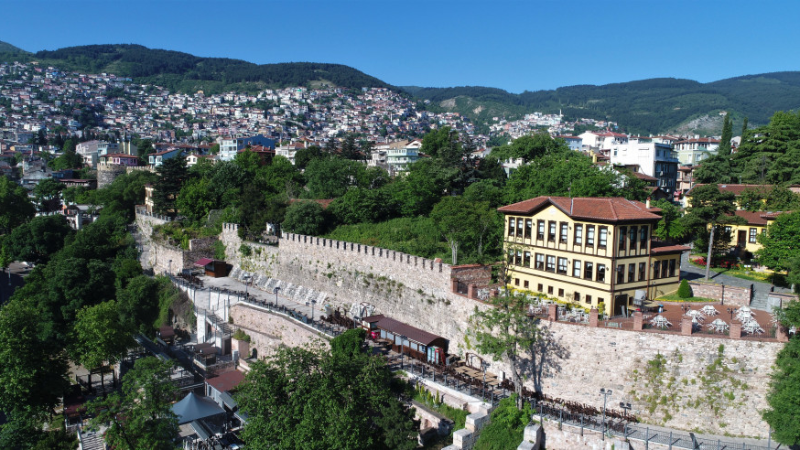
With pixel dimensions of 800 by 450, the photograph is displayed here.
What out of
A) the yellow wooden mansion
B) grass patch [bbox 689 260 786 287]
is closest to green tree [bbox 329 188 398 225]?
the yellow wooden mansion

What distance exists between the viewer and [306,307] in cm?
3036

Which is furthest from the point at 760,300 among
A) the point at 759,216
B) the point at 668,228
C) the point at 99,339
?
the point at 99,339

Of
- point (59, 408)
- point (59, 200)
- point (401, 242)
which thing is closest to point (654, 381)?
point (401, 242)

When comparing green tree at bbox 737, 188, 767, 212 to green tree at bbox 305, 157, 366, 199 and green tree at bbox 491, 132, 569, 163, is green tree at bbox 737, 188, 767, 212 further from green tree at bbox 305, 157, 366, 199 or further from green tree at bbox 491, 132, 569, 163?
green tree at bbox 305, 157, 366, 199

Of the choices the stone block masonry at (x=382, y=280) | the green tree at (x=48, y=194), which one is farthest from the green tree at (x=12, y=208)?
the stone block masonry at (x=382, y=280)

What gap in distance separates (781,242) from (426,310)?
16.0 metres

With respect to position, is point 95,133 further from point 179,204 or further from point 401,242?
point 401,242

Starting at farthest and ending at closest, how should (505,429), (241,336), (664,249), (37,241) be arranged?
(37,241)
(241,336)
(664,249)
(505,429)

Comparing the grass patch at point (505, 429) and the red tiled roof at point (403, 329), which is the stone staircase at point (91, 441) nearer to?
the red tiled roof at point (403, 329)

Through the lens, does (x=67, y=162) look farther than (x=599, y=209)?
Yes

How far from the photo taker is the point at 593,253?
21.4 meters

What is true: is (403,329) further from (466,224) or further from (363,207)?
(363,207)

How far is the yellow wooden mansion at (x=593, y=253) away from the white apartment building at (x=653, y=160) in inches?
1075

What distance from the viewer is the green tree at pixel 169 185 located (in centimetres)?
4678
